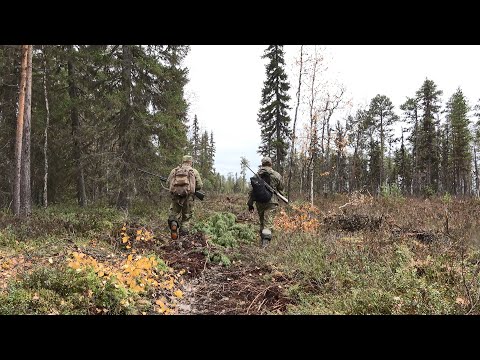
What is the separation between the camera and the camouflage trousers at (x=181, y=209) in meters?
9.05

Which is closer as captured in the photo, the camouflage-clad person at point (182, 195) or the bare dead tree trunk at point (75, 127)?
the camouflage-clad person at point (182, 195)

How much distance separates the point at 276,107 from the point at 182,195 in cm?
2224

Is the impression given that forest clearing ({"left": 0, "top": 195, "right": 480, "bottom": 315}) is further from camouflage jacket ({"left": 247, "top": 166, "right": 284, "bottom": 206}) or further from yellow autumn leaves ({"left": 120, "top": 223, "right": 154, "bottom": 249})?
camouflage jacket ({"left": 247, "top": 166, "right": 284, "bottom": 206})

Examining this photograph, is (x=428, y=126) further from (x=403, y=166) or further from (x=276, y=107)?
(x=276, y=107)

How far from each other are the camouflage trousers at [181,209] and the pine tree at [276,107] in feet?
64.0

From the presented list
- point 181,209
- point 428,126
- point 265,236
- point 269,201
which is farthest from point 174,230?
point 428,126

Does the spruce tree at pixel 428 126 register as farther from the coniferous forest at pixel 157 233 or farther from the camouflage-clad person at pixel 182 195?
the camouflage-clad person at pixel 182 195

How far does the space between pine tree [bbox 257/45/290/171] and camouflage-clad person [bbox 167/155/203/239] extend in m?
19.5

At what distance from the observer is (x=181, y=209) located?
364 inches

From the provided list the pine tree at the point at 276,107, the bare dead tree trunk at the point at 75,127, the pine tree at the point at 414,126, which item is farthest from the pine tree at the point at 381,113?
the bare dead tree trunk at the point at 75,127

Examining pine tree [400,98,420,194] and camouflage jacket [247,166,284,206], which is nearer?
camouflage jacket [247,166,284,206]

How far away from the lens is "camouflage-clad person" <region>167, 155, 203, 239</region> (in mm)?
8898

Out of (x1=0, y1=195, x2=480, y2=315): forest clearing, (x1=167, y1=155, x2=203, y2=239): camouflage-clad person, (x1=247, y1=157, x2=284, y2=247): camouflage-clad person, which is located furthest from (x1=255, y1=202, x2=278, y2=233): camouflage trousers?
(x1=167, y1=155, x2=203, y2=239): camouflage-clad person
